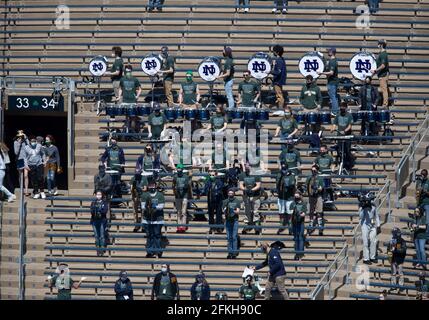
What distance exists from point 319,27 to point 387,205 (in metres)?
6.94

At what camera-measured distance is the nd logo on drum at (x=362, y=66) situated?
40188mm

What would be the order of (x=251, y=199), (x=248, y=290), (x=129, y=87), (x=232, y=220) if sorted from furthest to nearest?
(x=129, y=87)
(x=251, y=199)
(x=232, y=220)
(x=248, y=290)

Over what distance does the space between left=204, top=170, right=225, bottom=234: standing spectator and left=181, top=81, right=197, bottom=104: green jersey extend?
2761mm

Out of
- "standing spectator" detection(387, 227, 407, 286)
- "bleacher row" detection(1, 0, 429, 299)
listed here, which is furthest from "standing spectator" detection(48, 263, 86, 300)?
"standing spectator" detection(387, 227, 407, 286)

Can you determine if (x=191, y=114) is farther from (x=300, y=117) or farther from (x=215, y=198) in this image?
(x=215, y=198)

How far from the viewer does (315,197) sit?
37.7 metres

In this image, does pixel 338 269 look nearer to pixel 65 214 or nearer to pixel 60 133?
pixel 65 214

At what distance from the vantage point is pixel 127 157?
40.7 meters

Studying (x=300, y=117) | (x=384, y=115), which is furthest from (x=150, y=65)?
(x=384, y=115)

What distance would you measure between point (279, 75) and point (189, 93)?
2174 mm

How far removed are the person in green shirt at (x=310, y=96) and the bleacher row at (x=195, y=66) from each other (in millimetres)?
967

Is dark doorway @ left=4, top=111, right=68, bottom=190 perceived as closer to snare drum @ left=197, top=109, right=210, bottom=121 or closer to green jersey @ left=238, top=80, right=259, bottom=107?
snare drum @ left=197, top=109, right=210, bottom=121

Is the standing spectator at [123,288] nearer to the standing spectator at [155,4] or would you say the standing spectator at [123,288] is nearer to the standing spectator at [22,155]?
the standing spectator at [22,155]
